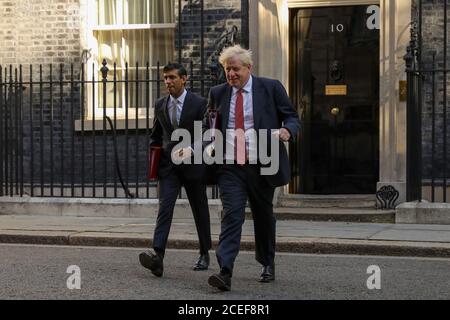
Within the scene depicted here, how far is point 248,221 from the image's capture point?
403 inches

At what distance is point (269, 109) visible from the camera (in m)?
6.10

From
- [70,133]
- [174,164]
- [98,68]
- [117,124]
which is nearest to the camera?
[174,164]

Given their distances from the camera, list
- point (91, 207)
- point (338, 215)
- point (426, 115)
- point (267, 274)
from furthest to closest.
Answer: point (91, 207), point (426, 115), point (338, 215), point (267, 274)

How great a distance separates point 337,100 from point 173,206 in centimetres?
506

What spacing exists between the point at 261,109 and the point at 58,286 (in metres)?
2.19

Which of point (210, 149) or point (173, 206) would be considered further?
point (173, 206)

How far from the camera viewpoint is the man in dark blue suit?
5.96m

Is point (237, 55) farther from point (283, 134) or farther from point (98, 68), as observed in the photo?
point (98, 68)

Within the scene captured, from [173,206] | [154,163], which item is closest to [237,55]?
[154,163]

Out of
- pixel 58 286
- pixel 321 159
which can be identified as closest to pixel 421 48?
pixel 321 159

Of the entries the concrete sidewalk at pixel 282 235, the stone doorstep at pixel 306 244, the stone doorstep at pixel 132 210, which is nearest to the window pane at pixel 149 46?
the stone doorstep at pixel 132 210

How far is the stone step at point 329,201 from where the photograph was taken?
35.0 ft

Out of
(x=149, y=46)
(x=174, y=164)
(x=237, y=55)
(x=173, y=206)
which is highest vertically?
(x=149, y=46)

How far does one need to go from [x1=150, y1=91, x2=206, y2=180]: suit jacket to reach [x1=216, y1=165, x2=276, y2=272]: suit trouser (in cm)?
71
